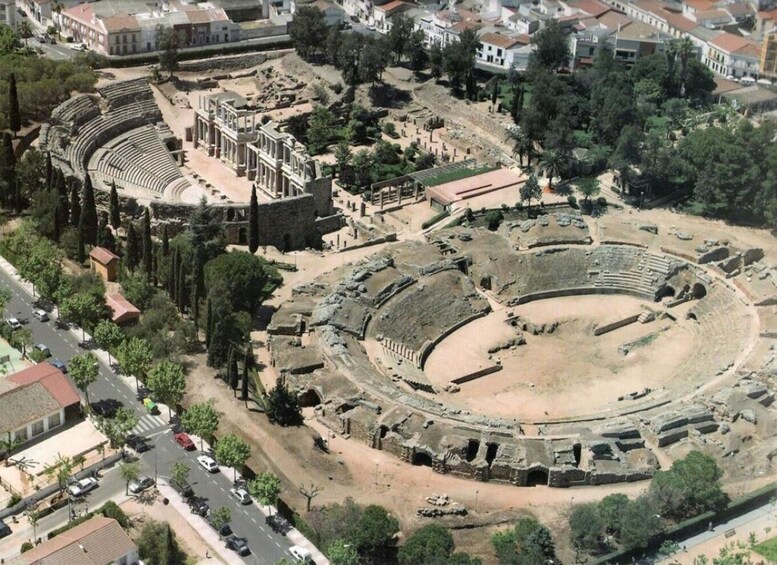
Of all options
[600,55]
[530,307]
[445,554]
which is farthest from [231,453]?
[600,55]

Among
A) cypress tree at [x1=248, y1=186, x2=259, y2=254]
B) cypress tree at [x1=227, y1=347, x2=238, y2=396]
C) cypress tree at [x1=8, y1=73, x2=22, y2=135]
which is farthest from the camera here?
cypress tree at [x1=8, y1=73, x2=22, y2=135]

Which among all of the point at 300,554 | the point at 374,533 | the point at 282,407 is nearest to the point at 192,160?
the point at 282,407

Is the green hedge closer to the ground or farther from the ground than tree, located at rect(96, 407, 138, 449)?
closer to the ground

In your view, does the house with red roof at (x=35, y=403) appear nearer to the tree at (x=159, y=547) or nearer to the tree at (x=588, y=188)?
the tree at (x=159, y=547)

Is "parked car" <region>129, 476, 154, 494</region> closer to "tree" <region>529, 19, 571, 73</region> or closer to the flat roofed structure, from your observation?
the flat roofed structure

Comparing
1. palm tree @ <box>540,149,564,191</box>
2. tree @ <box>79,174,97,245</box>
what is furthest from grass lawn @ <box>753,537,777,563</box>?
tree @ <box>79,174,97,245</box>

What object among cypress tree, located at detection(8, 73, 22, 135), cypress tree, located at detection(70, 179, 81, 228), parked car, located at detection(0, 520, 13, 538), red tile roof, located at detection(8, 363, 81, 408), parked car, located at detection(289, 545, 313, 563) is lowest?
parked car, located at detection(0, 520, 13, 538)

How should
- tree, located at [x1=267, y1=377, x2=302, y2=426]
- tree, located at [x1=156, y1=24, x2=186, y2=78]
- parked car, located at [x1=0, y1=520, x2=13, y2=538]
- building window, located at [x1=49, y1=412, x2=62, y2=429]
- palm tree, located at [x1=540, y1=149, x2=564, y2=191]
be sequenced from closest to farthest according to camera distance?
1. parked car, located at [x1=0, y1=520, x2=13, y2=538]
2. building window, located at [x1=49, y1=412, x2=62, y2=429]
3. tree, located at [x1=267, y1=377, x2=302, y2=426]
4. palm tree, located at [x1=540, y1=149, x2=564, y2=191]
5. tree, located at [x1=156, y1=24, x2=186, y2=78]
